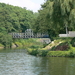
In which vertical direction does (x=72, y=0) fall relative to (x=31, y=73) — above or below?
above

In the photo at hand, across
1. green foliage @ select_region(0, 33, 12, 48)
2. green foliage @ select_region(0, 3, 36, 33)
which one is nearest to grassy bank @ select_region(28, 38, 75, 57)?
green foliage @ select_region(0, 3, 36, 33)

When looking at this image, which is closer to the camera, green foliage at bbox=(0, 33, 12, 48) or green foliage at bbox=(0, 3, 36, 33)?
green foliage at bbox=(0, 33, 12, 48)

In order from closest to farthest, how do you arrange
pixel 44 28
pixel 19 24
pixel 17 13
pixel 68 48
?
pixel 68 48 < pixel 44 28 < pixel 19 24 < pixel 17 13

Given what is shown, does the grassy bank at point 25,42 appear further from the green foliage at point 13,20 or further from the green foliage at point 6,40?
the green foliage at point 13,20

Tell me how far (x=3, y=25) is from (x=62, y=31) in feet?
164

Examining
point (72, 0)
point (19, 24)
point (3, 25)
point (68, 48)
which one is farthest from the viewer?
point (19, 24)

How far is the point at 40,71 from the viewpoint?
32031mm

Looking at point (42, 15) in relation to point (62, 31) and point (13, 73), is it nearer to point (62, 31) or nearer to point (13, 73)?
point (62, 31)

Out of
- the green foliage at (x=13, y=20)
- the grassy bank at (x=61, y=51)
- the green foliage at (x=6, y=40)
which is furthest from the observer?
the green foliage at (x=13, y=20)

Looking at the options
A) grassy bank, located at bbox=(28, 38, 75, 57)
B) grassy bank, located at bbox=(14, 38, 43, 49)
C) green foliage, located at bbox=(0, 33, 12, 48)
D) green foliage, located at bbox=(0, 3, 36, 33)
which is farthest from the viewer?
green foliage, located at bbox=(0, 3, 36, 33)

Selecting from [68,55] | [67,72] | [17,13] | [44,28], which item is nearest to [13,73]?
[67,72]

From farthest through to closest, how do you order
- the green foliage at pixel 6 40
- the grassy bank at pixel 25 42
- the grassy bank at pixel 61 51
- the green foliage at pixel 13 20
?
1. the green foliage at pixel 13 20
2. the grassy bank at pixel 25 42
3. the green foliage at pixel 6 40
4. the grassy bank at pixel 61 51

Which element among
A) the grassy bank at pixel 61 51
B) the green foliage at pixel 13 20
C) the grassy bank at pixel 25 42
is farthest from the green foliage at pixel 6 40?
the grassy bank at pixel 61 51

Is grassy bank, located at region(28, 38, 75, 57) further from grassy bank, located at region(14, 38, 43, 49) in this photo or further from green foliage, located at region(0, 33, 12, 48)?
grassy bank, located at region(14, 38, 43, 49)
